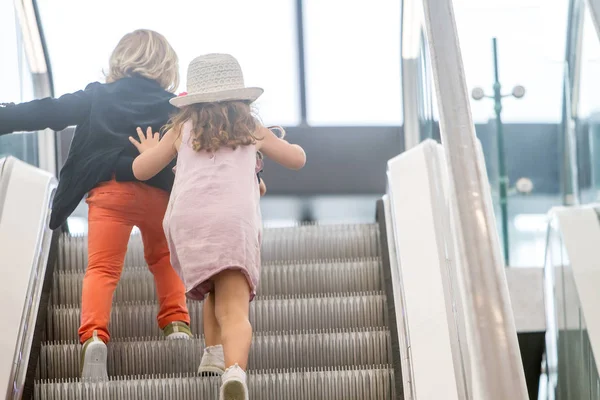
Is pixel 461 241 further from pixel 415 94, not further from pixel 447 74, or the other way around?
pixel 415 94

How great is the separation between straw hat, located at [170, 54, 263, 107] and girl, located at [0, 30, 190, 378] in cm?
64

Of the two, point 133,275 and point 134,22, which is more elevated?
point 134,22

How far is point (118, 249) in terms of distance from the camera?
4.34 metres

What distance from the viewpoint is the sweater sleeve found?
164 inches

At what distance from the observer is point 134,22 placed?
29.0 feet

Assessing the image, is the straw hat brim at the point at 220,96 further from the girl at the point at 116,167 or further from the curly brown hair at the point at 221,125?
the girl at the point at 116,167

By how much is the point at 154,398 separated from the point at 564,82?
3.24 meters

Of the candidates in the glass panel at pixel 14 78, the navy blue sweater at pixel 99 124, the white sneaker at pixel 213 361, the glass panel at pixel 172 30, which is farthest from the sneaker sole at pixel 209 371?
the glass panel at pixel 172 30

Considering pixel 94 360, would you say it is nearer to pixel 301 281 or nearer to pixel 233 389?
pixel 233 389

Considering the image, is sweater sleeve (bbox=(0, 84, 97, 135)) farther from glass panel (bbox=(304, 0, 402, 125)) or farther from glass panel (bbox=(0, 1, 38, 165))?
glass panel (bbox=(304, 0, 402, 125))

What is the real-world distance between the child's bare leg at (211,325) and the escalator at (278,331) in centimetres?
15

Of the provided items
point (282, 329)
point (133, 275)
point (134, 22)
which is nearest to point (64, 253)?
point (133, 275)

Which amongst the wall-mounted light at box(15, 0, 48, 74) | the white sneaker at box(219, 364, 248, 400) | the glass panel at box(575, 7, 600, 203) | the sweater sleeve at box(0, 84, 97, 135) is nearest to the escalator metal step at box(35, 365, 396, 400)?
the white sneaker at box(219, 364, 248, 400)

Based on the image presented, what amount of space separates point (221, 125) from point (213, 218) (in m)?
0.38
